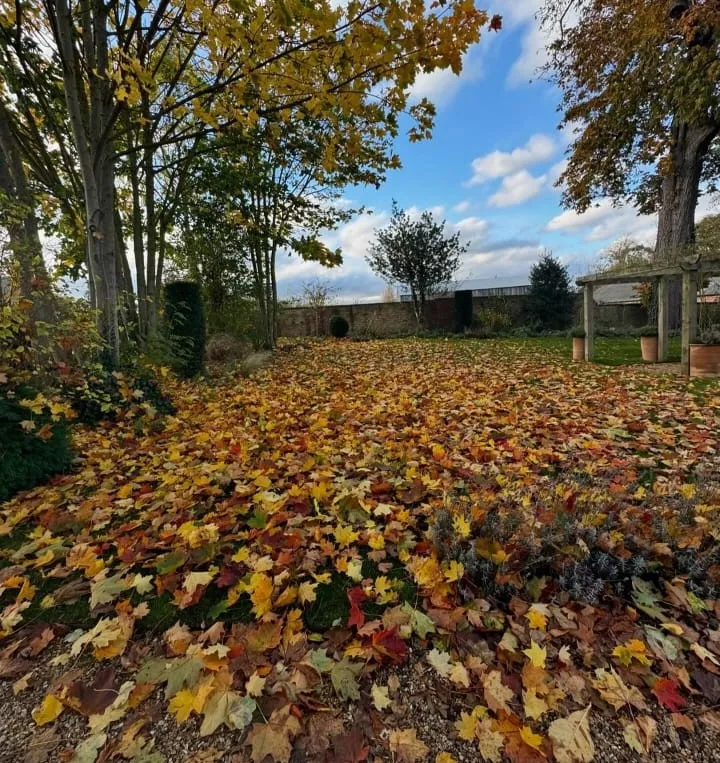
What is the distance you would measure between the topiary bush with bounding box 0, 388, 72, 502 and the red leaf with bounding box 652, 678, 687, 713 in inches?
138

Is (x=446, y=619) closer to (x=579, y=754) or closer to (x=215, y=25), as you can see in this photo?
(x=579, y=754)

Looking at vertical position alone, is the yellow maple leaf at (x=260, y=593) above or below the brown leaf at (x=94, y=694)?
above

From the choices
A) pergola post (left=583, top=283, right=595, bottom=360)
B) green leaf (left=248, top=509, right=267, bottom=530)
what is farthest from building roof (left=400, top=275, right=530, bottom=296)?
green leaf (left=248, top=509, right=267, bottom=530)

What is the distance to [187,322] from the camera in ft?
23.1

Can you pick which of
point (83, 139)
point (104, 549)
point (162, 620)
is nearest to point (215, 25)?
point (83, 139)

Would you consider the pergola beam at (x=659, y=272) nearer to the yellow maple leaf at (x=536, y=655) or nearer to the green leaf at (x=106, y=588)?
the yellow maple leaf at (x=536, y=655)

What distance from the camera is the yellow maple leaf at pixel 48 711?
112cm

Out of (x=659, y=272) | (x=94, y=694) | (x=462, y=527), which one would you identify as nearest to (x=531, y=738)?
(x=462, y=527)

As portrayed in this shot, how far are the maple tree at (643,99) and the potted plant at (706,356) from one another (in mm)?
4301

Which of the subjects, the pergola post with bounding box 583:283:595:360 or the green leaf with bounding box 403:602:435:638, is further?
the pergola post with bounding box 583:283:595:360

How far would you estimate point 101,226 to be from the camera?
417 cm

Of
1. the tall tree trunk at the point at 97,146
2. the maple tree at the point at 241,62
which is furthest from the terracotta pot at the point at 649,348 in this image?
the tall tree trunk at the point at 97,146

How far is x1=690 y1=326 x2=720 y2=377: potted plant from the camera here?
5.47m

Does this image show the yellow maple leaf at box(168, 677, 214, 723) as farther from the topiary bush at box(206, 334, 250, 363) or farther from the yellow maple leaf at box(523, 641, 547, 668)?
the topiary bush at box(206, 334, 250, 363)
